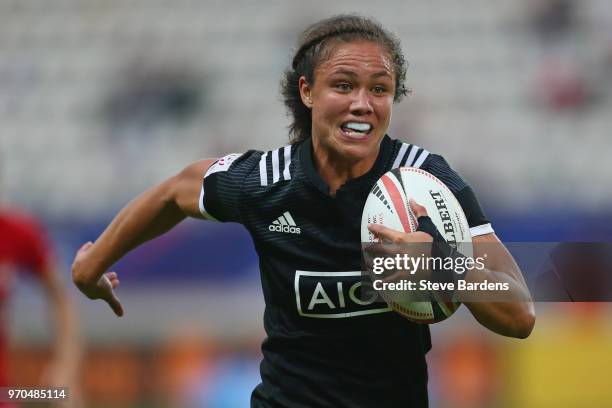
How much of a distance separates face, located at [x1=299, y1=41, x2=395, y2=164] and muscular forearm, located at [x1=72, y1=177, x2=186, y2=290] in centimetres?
79

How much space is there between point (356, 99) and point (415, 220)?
1.77 ft

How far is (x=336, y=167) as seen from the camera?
13.0 ft

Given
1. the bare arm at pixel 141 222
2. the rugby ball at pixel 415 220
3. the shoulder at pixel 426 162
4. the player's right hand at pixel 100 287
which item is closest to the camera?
the rugby ball at pixel 415 220

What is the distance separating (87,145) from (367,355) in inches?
442

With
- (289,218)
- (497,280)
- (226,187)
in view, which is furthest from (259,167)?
(497,280)

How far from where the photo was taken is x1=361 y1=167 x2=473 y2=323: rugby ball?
3.48 m

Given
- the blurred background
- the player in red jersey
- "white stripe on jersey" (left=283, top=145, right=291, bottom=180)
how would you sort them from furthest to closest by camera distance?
the blurred background < the player in red jersey < "white stripe on jersey" (left=283, top=145, right=291, bottom=180)

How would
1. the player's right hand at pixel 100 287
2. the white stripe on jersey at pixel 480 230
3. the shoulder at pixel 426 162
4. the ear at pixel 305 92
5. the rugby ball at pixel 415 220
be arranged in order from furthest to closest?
the player's right hand at pixel 100 287 < the ear at pixel 305 92 < the shoulder at pixel 426 162 < the white stripe on jersey at pixel 480 230 < the rugby ball at pixel 415 220

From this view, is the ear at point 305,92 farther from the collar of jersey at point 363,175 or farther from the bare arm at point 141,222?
the bare arm at point 141,222

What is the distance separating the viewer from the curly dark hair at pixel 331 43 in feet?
12.9

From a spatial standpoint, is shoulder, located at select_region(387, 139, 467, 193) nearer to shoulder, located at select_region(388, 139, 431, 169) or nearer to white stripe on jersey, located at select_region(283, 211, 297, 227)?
shoulder, located at select_region(388, 139, 431, 169)

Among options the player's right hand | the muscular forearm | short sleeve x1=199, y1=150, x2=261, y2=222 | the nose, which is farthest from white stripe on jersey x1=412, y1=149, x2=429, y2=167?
the player's right hand

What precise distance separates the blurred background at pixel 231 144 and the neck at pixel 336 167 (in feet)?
13.6

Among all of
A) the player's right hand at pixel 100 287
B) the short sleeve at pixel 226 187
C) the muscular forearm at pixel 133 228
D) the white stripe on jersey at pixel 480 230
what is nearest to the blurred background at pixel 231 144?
the player's right hand at pixel 100 287
